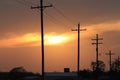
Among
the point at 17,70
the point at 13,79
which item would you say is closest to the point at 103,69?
the point at 17,70

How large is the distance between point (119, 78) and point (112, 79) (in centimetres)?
433

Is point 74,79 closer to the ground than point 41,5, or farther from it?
closer to the ground

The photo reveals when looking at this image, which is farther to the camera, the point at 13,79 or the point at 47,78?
the point at 13,79

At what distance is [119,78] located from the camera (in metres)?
110

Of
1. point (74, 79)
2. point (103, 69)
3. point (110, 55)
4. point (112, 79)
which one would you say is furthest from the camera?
point (103, 69)

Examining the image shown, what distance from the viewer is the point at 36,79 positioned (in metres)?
77.4

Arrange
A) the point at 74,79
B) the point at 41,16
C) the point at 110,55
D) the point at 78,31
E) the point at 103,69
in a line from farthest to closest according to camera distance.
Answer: the point at 103,69
the point at 110,55
the point at 74,79
the point at 78,31
the point at 41,16

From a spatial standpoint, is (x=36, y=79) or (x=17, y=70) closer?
(x=36, y=79)

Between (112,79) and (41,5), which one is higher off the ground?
(41,5)

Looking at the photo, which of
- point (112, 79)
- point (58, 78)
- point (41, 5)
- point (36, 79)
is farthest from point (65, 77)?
point (41, 5)

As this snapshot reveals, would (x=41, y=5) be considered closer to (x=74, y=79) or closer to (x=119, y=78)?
(x=74, y=79)

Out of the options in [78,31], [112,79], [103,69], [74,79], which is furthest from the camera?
[103,69]

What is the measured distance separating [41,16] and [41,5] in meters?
1.55

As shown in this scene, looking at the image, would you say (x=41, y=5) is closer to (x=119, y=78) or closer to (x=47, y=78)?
(x=47, y=78)
